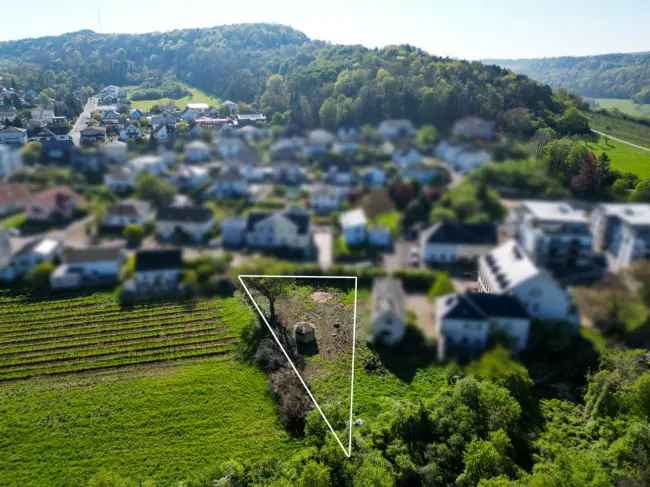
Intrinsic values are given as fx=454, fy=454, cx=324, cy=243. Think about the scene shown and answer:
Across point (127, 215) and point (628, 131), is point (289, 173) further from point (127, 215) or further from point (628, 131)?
point (628, 131)

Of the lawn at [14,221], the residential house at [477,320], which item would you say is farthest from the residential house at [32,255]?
the residential house at [477,320]

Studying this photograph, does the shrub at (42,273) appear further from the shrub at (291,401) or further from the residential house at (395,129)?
the shrub at (291,401)

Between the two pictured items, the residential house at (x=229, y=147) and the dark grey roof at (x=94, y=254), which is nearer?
the dark grey roof at (x=94, y=254)

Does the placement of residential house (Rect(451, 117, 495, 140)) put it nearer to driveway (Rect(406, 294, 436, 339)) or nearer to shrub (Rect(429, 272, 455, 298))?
shrub (Rect(429, 272, 455, 298))

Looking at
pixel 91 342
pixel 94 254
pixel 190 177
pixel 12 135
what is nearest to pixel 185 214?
pixel 190 177

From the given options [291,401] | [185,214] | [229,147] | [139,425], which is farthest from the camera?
[291,401]

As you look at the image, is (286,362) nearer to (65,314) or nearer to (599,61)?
(65,314)

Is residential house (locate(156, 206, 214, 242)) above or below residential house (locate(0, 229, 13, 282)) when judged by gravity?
above

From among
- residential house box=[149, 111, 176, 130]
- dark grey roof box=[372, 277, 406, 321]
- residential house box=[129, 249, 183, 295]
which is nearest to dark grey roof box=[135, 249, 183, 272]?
residential house box=[129, 249, 183, 295]
